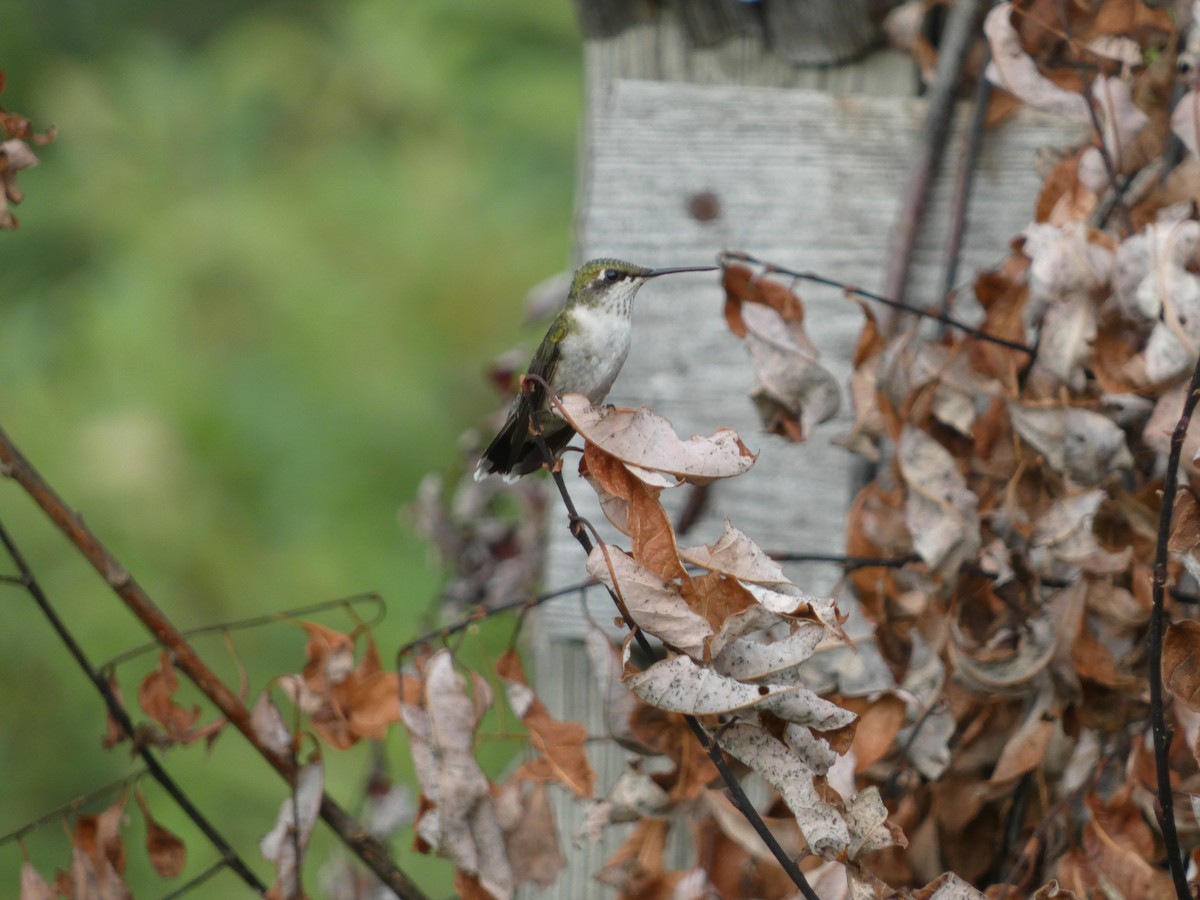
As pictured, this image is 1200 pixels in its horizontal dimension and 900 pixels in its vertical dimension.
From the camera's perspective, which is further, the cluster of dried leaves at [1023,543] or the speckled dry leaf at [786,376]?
the speckled dry leaf at [786,376]

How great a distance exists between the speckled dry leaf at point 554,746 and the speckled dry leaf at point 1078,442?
648 mm

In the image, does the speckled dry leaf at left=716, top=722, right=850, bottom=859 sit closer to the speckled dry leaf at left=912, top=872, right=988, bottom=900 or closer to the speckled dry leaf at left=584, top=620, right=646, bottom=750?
the speckled dry leaf at left=912, top=872, right=988, bottom=900

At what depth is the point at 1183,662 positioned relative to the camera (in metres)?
1.13

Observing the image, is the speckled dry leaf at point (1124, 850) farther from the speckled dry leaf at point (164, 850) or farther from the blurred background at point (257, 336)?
the blurred background at point (257, 336)

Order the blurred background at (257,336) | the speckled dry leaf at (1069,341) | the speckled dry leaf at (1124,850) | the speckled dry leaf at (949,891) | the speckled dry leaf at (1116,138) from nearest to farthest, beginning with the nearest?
the speckled dry leaf at (949,891) < the speckled dry leaf at (1124,850) < the speckled dry leaf at (1069,341) < the speckled dry leaf at (1116,138) < the blurred background at (257,336)

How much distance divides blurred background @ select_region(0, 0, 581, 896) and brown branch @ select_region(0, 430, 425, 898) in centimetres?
187

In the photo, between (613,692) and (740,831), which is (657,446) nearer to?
(613,692)

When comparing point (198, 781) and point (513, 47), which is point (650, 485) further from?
point (513, 47)

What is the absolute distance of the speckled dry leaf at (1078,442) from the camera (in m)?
1.52

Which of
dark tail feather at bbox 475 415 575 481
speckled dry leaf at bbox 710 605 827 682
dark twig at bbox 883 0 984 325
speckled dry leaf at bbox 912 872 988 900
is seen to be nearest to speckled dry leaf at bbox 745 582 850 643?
speckled dry leaf at bbox 710 605 827 682

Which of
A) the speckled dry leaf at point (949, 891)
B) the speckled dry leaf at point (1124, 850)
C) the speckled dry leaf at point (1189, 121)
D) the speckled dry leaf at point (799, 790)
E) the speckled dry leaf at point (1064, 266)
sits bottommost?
the speckled dry leaf at point (1124, 850)

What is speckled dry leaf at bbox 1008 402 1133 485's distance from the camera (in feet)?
5.00

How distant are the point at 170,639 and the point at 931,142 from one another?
1406 millimetres

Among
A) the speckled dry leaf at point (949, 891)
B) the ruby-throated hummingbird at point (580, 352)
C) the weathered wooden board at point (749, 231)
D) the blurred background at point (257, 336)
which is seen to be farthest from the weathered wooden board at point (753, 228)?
the blurred background at point (257, 336)
